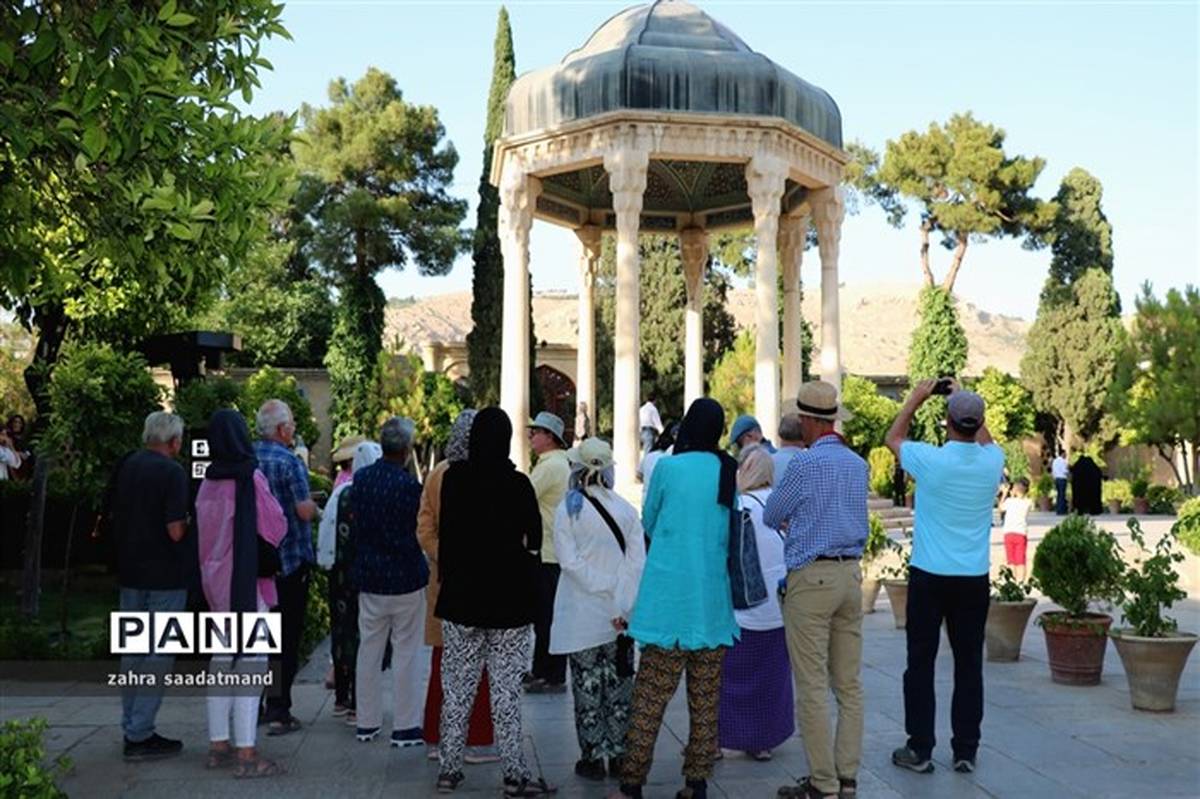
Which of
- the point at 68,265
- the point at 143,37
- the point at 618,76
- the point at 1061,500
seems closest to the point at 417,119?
the point at 618,76

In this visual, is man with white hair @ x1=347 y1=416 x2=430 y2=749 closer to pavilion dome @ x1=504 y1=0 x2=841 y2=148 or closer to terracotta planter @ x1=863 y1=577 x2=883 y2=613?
terracotta planter @ x1=863 y1=577 x2=883 y2=613

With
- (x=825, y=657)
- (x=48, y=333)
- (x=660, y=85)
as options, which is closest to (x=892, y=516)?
(x=660, y=85)

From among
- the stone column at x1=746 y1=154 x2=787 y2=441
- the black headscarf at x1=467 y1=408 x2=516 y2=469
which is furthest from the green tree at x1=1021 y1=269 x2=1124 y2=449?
the black headscarf at x1=467 y1=408 x2=516 y2=469

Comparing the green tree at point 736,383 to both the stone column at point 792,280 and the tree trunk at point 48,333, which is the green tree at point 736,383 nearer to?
the stone column at point 792,280

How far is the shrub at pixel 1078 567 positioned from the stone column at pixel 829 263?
1281cm

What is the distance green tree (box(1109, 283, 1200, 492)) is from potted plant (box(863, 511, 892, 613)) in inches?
865

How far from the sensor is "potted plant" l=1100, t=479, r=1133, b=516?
109 feet

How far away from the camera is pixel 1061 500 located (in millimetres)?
31656

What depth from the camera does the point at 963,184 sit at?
1716 inches

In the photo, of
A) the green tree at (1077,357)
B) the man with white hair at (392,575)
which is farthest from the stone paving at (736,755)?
the green tree at (1077,357)

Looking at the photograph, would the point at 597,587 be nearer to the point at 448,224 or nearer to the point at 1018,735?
the point at 1018,735

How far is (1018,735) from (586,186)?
17202 millimetres

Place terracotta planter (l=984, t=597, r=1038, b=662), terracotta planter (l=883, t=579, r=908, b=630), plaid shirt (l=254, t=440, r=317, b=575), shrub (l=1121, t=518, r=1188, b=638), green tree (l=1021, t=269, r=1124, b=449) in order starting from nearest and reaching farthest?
plaid shirt (l=254, t=440, r=317, b=575)
shrub (l=1121, t=518, r=1188, b=638)
terracotta planter (l=984, t=597, r=1038, b=662)
terracotta planter (l=883, t=579, r=908, b=630)
green tree (l=1021, t=269, r=1124, b=449)

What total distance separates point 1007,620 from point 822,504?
455 cm
